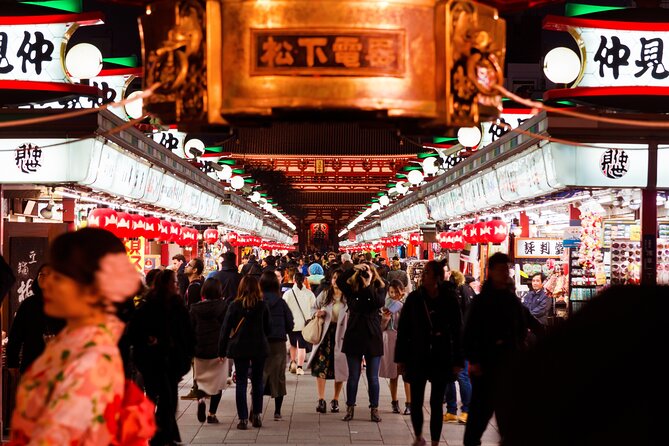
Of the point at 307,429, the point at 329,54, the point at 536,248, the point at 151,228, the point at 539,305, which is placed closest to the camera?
the point at 329,54

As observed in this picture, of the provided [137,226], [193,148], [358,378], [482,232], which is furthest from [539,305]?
[193,148]

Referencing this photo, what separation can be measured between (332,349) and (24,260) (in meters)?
4.41

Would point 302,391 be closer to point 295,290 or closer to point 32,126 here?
point 295,290

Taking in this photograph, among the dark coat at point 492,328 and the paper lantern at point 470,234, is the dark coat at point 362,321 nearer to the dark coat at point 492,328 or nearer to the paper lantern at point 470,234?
the dark coat at point 492,328

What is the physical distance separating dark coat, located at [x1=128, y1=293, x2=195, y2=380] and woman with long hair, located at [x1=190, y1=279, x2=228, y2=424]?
194 centimetres

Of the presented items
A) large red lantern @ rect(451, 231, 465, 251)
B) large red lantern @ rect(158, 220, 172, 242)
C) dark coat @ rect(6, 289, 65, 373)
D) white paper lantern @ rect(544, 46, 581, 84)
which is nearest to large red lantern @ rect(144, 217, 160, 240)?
large red lantern @ rect(158, 220, 172, 242)

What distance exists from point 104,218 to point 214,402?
517cm

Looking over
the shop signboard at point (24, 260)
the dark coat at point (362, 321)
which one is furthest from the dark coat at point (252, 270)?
the shop signboard at point (24, 260)

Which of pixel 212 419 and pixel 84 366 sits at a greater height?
pixel 84 366

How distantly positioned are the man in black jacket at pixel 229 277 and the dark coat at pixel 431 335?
18.6 ft

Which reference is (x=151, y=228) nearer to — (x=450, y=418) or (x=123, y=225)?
(x=123, y=225)

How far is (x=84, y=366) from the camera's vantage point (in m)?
3.28

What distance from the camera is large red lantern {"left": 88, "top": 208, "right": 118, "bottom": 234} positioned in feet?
47.9

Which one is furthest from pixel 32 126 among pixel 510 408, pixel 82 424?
pixel 510 408
